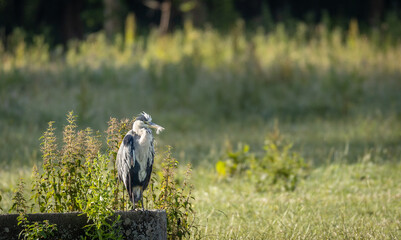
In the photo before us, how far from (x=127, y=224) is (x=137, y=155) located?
403 mm

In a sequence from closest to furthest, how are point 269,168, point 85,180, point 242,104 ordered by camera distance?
point 85,180
point 269,168
point 242,104

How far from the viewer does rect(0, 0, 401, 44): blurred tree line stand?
1441cm

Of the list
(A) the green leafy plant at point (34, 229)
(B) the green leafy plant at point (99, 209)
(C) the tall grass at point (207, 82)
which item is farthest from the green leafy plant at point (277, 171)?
(A) the green leafy plant at point (34, 229)

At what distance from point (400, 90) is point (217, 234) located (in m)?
7.50

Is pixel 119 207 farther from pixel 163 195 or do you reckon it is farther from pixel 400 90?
pixel 400 90

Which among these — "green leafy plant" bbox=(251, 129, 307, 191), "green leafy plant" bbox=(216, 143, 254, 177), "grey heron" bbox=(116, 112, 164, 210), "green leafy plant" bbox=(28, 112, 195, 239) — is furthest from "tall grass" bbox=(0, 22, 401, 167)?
"grey heron" bbox=(116, 112, 164, 210)

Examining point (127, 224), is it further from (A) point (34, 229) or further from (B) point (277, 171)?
(B) point (277, 171)

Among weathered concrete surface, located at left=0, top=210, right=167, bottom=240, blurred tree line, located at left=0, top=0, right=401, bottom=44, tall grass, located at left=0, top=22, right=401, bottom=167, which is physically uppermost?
blurred tree line, located at left=0, top=0, right=401, bottom=44

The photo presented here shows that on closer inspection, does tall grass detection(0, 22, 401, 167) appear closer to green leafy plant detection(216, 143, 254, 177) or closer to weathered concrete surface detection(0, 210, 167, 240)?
green leafy plant detection(216, 143, 254, 177)

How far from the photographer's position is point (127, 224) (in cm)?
300

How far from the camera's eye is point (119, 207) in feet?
A: 11.1

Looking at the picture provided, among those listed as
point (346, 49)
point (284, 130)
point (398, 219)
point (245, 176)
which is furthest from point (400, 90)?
point (398, 219)

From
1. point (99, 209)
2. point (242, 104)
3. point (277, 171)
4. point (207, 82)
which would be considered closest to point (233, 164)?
point (277, 171)

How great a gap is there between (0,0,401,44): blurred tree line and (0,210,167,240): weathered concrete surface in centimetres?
1044
